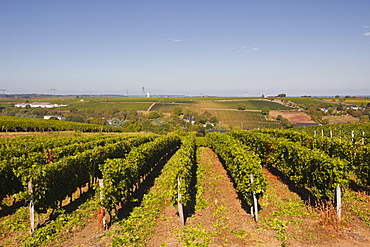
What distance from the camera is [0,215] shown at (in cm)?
1071

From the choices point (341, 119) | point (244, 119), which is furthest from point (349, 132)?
point (244, 119)

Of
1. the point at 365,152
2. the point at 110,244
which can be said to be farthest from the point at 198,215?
the point at 365,152

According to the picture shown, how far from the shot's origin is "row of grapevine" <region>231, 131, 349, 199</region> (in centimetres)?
1078

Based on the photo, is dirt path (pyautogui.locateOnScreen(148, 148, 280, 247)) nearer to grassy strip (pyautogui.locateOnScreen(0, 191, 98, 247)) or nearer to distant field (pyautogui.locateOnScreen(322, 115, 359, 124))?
grassy strip (pyautogui.locateOnScreen(0, 191, 98, 247))

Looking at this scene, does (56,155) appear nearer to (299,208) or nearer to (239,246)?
(239,246)

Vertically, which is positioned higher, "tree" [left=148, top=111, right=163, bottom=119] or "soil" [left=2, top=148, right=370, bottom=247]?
"soil" [left=2, top=148, right=370, bottom=247]

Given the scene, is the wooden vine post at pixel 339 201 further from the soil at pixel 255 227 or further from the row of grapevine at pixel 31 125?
the row of grapevine at pixel 31 125

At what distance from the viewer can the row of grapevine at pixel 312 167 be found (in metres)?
10.8

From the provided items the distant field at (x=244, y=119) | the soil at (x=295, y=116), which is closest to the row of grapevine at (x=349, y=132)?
the distant field at (x=244, y=119)

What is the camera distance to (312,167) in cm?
1256

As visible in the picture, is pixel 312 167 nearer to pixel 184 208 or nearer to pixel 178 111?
pixel 184 208

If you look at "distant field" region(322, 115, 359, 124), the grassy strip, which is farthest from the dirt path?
"distant field" region(322, 115, 359, 124)

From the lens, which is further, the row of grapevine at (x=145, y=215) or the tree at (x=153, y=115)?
the tree at (x=153, y=115)

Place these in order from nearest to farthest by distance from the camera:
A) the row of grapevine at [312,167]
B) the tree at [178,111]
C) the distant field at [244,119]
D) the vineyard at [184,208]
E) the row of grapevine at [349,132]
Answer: the vineyard at [184,208]
the row of grapevine at [312,167]
the row of grapevine at [349,132]
the distant field at [244,119]
the tree at [178,111]
